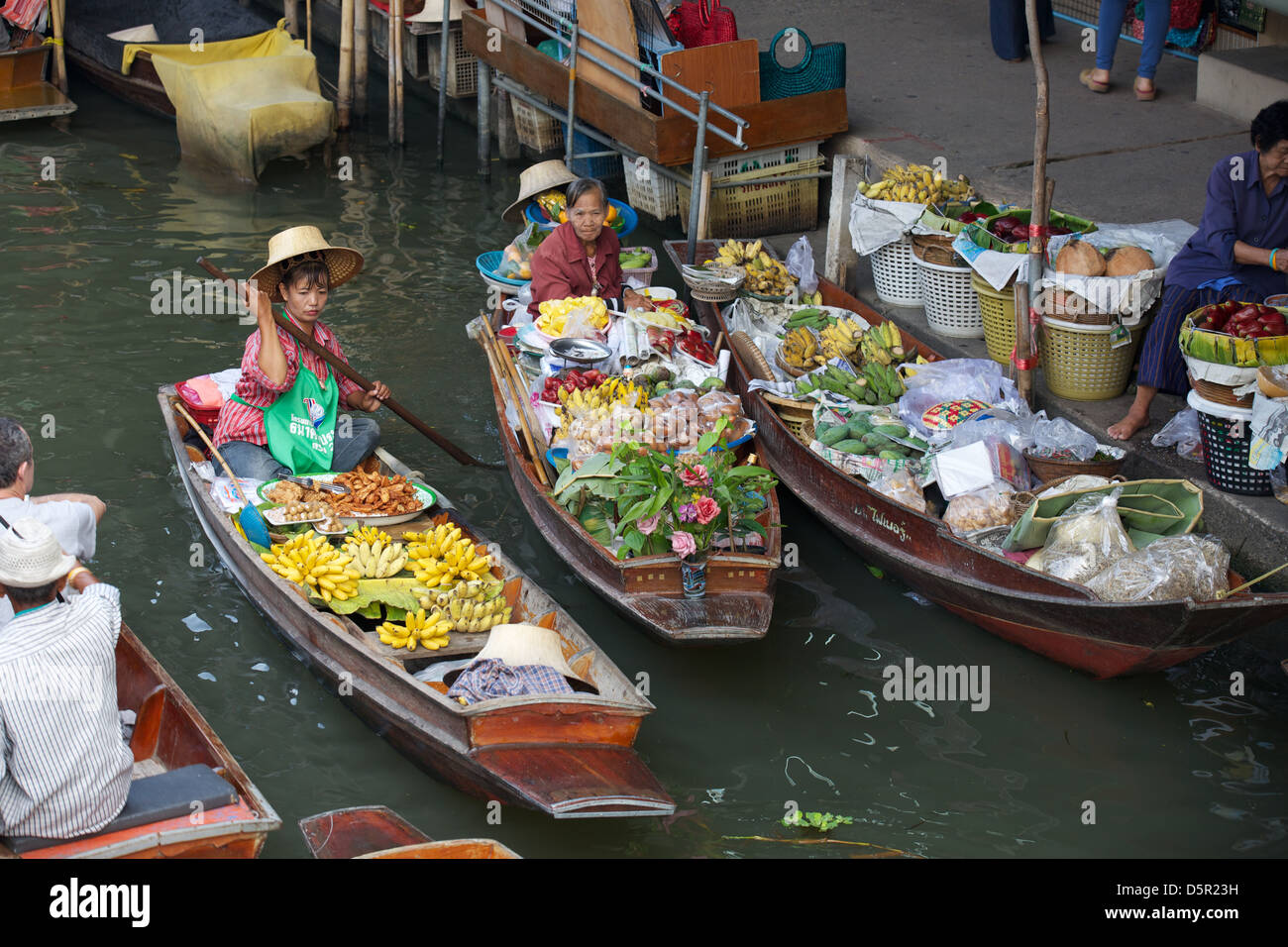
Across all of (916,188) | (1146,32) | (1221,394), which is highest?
(1146,32)

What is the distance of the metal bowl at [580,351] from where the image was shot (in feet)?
20.4

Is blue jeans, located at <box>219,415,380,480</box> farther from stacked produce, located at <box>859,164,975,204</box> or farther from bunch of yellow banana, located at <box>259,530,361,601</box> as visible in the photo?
stacked produce, located at <box>859,164,975,204</box>

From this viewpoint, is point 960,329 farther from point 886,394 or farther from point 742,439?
point 742,439

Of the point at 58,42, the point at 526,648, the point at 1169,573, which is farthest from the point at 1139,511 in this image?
the point at 58,42

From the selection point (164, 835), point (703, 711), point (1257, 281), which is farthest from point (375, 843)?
point (1257, 281)

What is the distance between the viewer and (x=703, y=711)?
5.08 m

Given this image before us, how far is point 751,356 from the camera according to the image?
6707mm

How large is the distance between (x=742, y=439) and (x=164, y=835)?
3194 millimetres

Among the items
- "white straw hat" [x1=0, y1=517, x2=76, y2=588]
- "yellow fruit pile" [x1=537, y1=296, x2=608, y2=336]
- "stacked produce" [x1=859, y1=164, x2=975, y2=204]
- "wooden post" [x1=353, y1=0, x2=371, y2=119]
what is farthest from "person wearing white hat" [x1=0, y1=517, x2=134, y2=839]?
"wooden post" [x1=353, y1=0, x2=371, y2=119]

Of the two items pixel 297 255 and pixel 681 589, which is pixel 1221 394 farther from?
pixel 297 255

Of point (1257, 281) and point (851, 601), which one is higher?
point (1257, 281)

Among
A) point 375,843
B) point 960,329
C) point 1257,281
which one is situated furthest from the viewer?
point 960,329

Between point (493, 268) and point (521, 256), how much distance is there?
10.9 inches

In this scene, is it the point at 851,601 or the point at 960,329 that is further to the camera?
the point at 960,329
